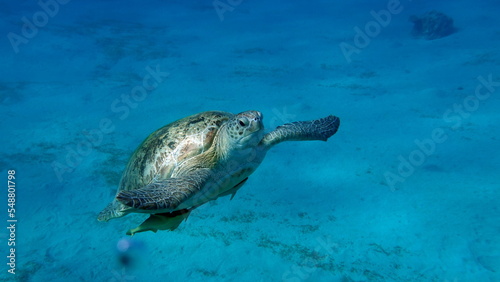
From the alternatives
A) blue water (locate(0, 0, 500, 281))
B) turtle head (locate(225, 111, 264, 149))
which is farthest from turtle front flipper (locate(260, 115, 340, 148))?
blue water (locate(0, 0, 500, 281))

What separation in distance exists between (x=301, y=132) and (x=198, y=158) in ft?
4.60

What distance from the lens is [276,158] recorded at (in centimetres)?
748

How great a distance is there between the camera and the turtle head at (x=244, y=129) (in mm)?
3299

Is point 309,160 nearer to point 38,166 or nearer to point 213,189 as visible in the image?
point 213,189

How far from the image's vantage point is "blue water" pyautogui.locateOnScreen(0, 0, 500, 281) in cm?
488

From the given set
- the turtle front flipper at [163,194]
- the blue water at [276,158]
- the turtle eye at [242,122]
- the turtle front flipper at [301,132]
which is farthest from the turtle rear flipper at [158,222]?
the blue water at [276,158]

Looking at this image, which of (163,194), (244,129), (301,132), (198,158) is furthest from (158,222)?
(301,132)

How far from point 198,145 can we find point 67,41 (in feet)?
57.4

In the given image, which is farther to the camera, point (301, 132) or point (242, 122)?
point (301, 132)

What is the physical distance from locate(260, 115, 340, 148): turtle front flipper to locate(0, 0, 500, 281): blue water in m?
2.02

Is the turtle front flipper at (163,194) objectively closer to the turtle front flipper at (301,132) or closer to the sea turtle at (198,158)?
the sea turtle at (198,158)

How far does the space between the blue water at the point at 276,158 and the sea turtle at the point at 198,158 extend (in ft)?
5.47

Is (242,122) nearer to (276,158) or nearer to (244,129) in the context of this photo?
(244,129)

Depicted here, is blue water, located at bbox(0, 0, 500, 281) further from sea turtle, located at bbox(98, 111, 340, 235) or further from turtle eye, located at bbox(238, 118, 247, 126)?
turtle eye, located at bbox(238, 118, 247, 126)
